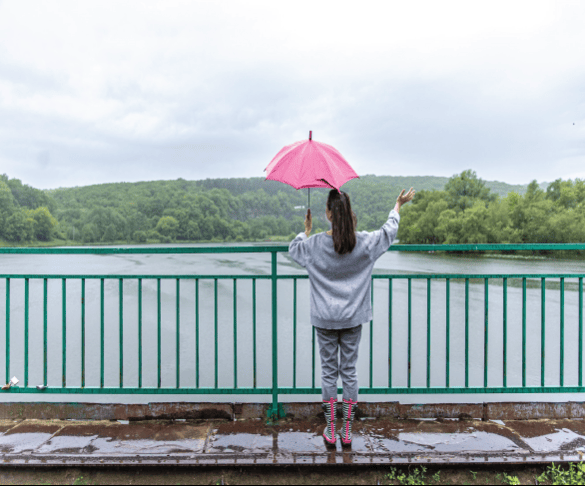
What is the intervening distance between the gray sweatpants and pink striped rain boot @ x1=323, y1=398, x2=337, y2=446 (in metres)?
0.04

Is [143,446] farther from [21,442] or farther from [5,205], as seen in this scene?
[5,205]

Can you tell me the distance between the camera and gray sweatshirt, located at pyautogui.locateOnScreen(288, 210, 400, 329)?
8.55 feet

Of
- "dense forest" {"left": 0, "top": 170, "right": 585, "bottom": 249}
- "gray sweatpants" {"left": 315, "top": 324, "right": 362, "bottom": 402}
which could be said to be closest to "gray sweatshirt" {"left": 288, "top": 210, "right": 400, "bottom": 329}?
"gray sweatpants" {"left": 315, "top": 324, "right": 362, "bottom": 402}

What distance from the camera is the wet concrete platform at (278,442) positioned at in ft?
8.57

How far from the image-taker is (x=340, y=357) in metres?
2.75

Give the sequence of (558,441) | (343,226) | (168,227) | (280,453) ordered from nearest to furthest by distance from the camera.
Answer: (343,226) < (280,453) < (558,441) < (168,227)

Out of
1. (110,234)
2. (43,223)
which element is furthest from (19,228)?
(110,234)

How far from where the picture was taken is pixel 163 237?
224 ft

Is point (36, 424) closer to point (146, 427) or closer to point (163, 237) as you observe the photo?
point (146, 427)

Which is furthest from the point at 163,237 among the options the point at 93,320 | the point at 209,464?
the point at 209,464

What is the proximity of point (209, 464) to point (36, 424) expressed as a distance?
5.05ft

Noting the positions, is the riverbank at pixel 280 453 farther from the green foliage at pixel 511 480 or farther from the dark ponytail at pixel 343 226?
the dark ponytail at pixel 343 226

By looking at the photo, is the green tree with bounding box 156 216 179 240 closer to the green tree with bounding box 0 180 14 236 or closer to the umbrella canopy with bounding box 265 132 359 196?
the green tree with bounding box 0 180 14 236

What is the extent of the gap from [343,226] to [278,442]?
1520mm
